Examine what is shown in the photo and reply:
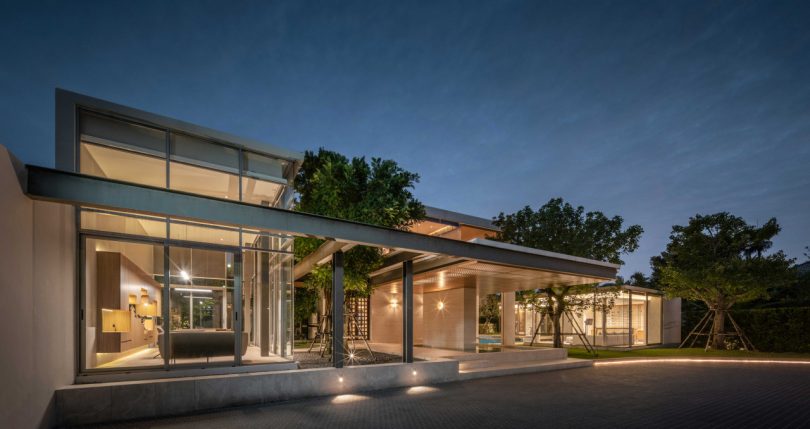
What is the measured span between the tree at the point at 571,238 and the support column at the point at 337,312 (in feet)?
38.6

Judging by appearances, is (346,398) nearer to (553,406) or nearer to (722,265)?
(553,406)

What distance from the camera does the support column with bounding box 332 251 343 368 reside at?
9.66m

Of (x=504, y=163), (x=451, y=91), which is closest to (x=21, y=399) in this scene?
(x=451, y=91)

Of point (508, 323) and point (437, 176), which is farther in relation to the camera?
point (437, 176)

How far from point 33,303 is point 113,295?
13.0ft

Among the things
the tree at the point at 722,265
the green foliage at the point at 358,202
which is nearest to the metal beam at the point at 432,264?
the green foliage at the point at 358,202

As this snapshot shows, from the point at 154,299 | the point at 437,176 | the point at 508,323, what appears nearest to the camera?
the point at 154,299

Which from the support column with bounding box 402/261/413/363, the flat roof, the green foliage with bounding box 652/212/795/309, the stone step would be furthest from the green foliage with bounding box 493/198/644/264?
the support column with bounding box 402/261/413/363

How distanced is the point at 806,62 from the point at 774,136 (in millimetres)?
61318

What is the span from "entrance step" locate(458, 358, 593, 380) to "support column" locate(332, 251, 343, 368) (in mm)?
3580

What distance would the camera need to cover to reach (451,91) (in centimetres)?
6266

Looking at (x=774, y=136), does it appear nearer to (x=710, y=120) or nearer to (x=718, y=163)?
(x=718, y=163)

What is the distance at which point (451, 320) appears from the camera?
60.6 feet

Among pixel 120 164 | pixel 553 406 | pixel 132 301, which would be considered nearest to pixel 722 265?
pixel 553 406
